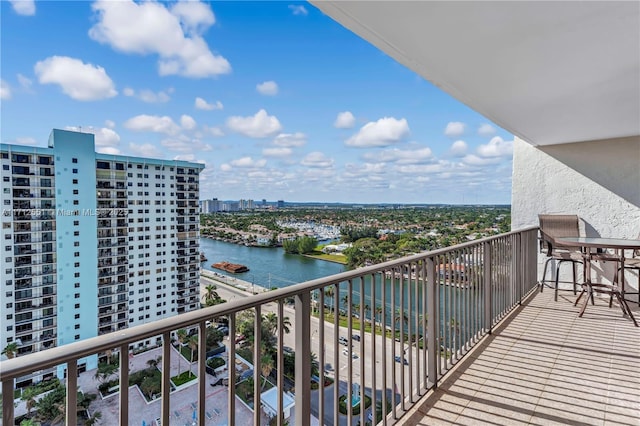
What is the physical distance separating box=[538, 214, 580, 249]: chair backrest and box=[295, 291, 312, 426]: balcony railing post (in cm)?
504

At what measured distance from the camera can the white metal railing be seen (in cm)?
95

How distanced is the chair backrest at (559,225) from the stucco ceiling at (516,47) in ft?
6.78

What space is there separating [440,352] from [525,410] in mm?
626

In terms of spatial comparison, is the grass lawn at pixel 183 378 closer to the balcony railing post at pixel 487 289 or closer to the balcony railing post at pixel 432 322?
the balcony railing post at pixel 432 322

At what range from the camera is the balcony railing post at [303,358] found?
1479 mm

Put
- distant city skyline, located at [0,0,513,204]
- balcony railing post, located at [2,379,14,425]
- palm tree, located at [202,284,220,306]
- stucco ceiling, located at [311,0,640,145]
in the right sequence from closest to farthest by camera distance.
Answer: balcony railing post, located at [2,379,14,425], stucco ceiling, located at [311,0,640,145], palm tree, located at [202,284,220,306], distant city skyline, located at [0,0,513,204]

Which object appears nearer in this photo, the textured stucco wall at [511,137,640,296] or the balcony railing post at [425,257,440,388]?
the balcony railing post at [425,257,440,388]

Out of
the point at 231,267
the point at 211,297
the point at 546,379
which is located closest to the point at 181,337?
the point at 546,379

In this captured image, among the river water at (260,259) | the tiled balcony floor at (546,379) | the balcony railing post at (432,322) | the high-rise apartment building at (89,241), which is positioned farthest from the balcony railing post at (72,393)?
the river water at (260,259)

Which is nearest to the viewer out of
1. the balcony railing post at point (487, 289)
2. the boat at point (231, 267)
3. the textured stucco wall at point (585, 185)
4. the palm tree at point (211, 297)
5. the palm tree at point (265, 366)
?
the palm tree at point (265, 366)

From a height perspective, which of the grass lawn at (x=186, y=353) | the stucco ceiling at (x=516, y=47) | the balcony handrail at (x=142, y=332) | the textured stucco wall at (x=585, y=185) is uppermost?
the stucco ceiling at (x=516, y=47)

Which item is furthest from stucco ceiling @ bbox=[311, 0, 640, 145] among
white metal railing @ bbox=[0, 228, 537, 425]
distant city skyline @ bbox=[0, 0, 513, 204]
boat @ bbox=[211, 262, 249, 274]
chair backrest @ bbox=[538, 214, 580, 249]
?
boat @ bbox=[211, 262, 249, 274]

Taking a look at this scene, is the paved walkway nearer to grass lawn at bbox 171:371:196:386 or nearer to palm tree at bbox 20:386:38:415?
grass lawn at bbox 171:371:196:386

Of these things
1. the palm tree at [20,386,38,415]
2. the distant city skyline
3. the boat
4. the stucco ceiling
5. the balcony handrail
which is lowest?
the boat
